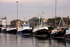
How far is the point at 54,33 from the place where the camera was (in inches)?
2184

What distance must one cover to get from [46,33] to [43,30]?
2.24m

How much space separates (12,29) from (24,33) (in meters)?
33.0

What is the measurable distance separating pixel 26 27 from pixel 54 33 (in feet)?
83.0

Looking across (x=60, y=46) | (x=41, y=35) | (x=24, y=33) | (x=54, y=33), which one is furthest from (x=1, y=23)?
(x=60, y=46)

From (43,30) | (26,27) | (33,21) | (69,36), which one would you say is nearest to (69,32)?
(69,36)

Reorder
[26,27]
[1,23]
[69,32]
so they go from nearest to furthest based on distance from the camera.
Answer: [69,32]
[26,27]
[1,23]

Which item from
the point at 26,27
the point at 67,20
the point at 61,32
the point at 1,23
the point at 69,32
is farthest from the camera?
the point at 1,23

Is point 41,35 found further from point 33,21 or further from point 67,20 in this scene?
point 33,21

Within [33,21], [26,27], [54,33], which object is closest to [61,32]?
[54,33]

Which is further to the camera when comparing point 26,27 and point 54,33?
point 26,27

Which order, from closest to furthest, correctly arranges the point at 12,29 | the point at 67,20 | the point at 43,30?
1. the point at 43,30
2. the point at 12,29
3. the point at 67,20

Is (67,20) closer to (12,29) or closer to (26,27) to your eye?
(12,29)

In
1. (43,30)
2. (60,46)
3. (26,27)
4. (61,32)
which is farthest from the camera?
(26,27)

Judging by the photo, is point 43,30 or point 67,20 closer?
point 43,30
